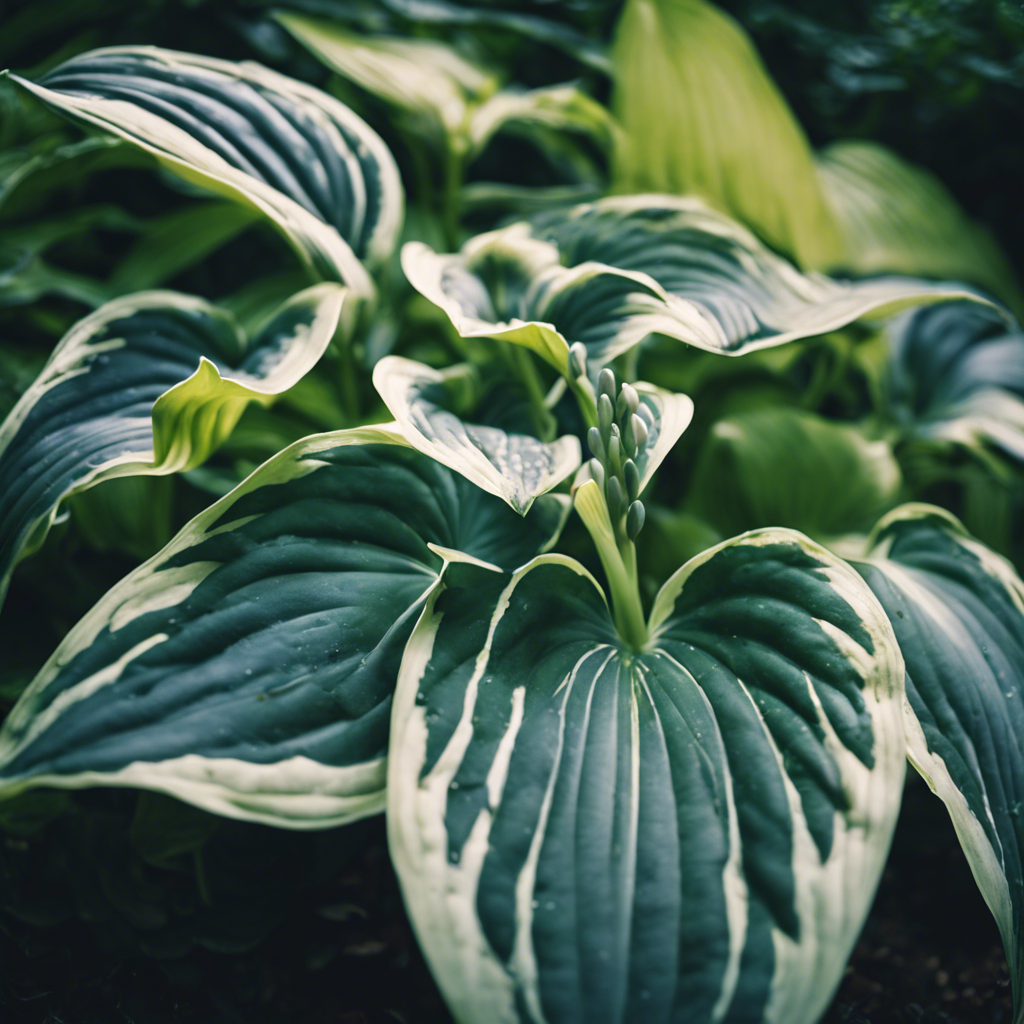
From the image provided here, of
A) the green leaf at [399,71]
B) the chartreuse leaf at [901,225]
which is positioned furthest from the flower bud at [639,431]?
the chartreuse leaf at [901,225]

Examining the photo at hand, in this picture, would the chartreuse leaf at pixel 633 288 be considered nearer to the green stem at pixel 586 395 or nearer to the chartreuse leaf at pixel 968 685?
the green stem at pixel 586 395

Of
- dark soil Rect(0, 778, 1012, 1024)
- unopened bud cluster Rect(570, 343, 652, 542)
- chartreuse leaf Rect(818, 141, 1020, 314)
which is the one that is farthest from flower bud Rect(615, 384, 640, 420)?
chartreuse leaf Rect(818, 141, 1020, 314)

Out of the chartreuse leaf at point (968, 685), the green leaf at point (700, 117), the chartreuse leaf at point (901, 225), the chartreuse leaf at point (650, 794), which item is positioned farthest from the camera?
the chartreuse leaf at point (901, 225)

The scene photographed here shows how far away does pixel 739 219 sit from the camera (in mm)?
1090

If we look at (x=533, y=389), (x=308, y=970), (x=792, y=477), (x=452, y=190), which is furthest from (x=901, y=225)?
(x=308, y=970)

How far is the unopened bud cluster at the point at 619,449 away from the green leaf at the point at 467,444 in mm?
40

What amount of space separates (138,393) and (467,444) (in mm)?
364

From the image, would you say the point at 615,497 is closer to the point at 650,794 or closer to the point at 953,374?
the point at 650,794

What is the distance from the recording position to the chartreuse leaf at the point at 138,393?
2.05ft

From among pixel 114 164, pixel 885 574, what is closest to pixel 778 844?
pixel 885 574

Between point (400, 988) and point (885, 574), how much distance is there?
62cm

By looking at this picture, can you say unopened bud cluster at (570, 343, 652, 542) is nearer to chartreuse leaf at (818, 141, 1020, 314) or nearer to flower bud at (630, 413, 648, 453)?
flower bud at (630, 413, 648, 453)

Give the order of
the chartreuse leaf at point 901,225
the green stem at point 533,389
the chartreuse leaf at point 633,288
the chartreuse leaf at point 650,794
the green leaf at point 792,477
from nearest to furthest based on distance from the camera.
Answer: the chartreuse leaf at point 650,794 < the chartreuse leaf at point 633,288 < the green stem at point 533,389 < the green leaf at point 792,477 < the chartreuse leaf at point 901,225

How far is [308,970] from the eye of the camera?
74cm
